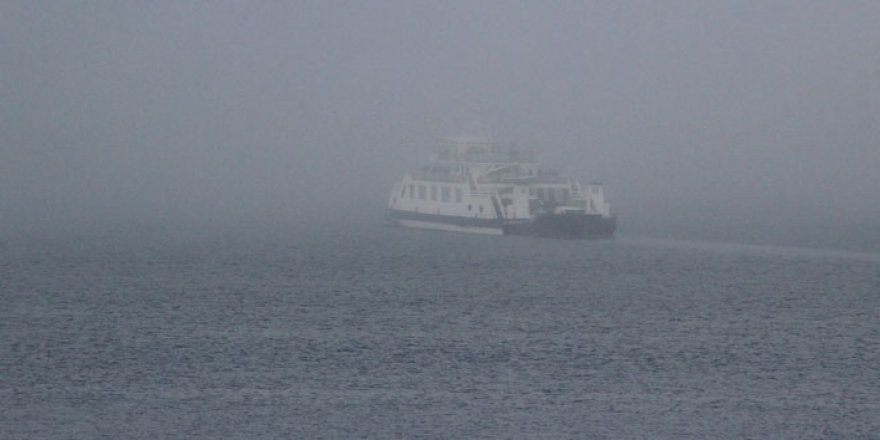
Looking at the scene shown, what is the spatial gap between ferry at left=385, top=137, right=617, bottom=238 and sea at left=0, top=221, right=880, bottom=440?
4.75 m

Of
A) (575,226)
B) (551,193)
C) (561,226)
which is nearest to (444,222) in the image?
(551,193)

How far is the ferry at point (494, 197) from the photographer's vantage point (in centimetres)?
7262

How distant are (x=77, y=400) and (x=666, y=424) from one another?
13587 millimetres

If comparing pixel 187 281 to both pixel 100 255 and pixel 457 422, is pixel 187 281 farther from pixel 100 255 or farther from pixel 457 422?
pixel 457 422

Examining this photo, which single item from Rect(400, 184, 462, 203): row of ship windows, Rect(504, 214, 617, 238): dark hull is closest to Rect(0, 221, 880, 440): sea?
Rect(504, 214, 617, 238): dark hull

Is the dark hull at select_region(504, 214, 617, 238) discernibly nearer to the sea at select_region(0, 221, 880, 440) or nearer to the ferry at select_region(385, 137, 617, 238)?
the ferry at select_region(385, 137, 617, 238)

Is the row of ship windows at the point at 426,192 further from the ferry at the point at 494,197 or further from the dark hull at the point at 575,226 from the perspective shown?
the dark hull at the point at 575,226

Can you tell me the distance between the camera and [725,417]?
28688 mm

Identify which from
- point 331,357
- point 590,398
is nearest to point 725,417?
point 590,398

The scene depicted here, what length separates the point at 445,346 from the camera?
1508 inches

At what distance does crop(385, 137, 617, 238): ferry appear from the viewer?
7262cm

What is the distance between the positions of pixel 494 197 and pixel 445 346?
3829cm

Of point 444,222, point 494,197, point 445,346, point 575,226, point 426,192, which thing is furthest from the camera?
point 426,192

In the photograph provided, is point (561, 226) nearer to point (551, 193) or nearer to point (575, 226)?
point (575, 226)
